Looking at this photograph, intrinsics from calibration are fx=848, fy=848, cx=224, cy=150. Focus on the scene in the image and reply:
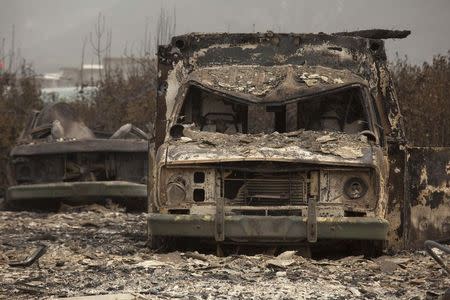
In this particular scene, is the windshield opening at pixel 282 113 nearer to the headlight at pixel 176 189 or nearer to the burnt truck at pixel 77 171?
the headlight at pixel 176 189

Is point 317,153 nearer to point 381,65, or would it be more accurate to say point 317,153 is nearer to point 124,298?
point 381,65

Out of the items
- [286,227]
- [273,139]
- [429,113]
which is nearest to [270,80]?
[273,139]

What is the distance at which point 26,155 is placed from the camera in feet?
38.2

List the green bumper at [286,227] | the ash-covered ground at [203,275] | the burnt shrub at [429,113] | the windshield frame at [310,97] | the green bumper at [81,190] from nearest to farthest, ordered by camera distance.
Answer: the ash-covered ground at [203,275]
the green bumper at [286,227]
the windshield frame at [310,97]
the green bumper at [81,190]
the burnt shrub at [429,113]

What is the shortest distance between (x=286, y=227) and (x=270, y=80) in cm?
179

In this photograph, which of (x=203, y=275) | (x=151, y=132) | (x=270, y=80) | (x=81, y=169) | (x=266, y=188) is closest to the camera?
Answer: (x=203, y=275)

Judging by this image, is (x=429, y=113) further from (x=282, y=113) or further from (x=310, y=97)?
(x=310, y=97)

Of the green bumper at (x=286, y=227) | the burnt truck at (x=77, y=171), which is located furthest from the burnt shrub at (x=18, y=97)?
the green bumper at (x=286, y=227)

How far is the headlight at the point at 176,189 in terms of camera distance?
7.05 m

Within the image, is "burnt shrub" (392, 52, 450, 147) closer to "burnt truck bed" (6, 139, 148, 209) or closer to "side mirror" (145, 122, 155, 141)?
"side mirror" (145, 122, 155, 141)

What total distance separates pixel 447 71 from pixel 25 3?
105 metres

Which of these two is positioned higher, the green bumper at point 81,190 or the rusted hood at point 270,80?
the rusted hood at point 270,80

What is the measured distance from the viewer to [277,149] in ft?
22.6

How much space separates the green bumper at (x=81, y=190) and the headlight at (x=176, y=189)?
431 centimetres
